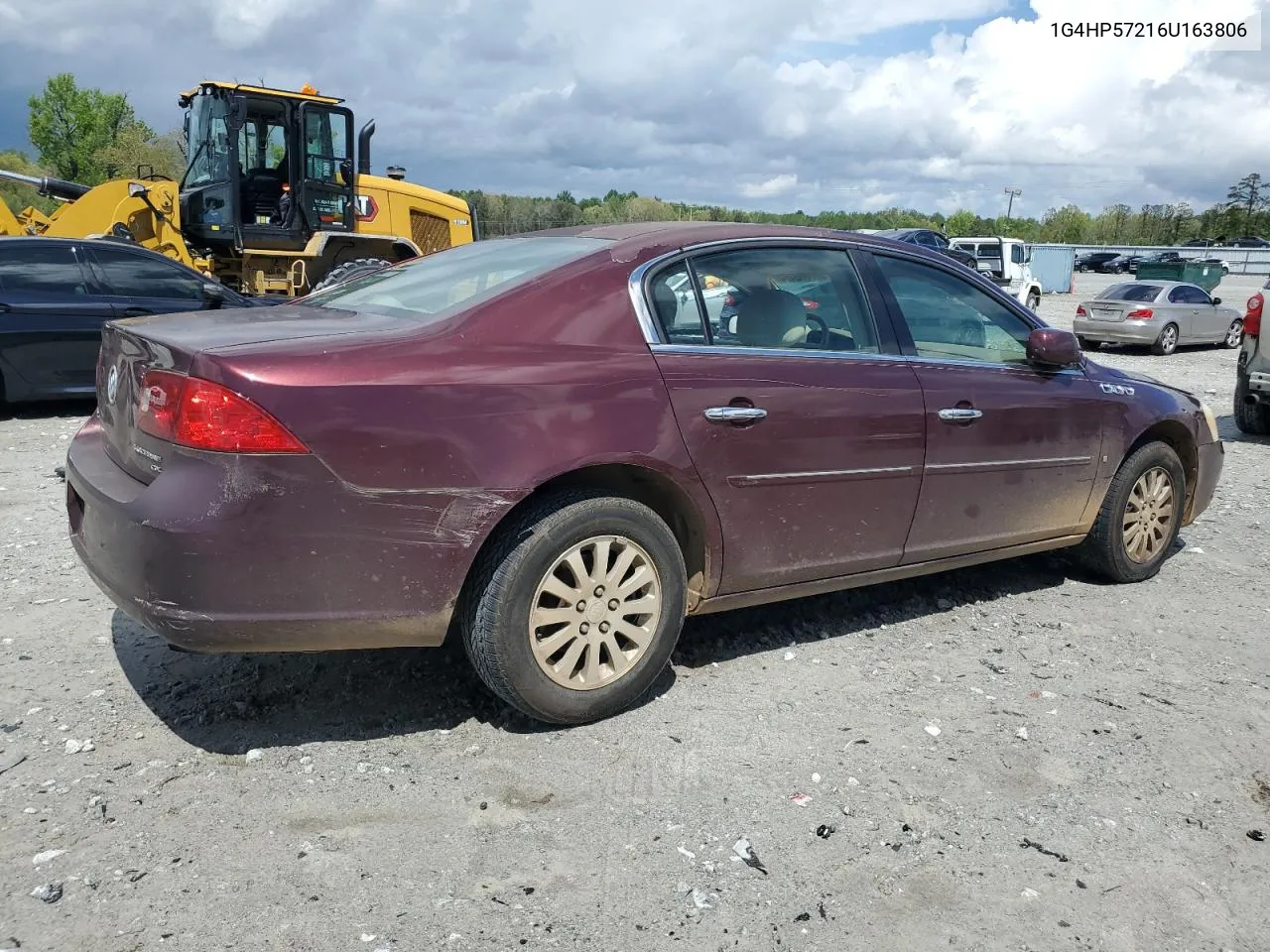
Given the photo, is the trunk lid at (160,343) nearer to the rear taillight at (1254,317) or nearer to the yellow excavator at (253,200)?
the yellow excavator at (253,200)

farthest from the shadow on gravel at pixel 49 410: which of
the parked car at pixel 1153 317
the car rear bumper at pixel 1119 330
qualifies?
the parked car at pixel 1153 317

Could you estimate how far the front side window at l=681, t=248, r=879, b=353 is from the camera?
12.9 feet

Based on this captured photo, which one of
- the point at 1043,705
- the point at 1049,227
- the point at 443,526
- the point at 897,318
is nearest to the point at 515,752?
the point at 443,526

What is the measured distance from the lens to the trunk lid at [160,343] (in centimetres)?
316

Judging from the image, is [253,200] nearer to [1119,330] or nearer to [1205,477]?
[1205,477]

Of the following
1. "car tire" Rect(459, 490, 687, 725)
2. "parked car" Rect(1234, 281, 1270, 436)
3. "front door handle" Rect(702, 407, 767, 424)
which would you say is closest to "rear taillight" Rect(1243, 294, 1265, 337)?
"parked car" Rect(1234, 281, 1270, 436)

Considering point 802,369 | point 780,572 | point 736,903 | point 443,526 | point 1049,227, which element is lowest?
point 736,903

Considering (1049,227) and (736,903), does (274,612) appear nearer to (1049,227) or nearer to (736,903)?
(736,903)

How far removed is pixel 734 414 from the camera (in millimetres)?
3713

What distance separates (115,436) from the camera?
11.5ft

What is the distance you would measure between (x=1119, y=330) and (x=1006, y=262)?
9.91 m

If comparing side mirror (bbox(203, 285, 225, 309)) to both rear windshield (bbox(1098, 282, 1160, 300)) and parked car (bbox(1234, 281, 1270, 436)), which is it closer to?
parked car (bbox(1234, 281, 1270, 436))

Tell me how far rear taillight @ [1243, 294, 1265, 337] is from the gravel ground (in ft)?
21.7

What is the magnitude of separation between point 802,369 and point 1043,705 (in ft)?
5.07
